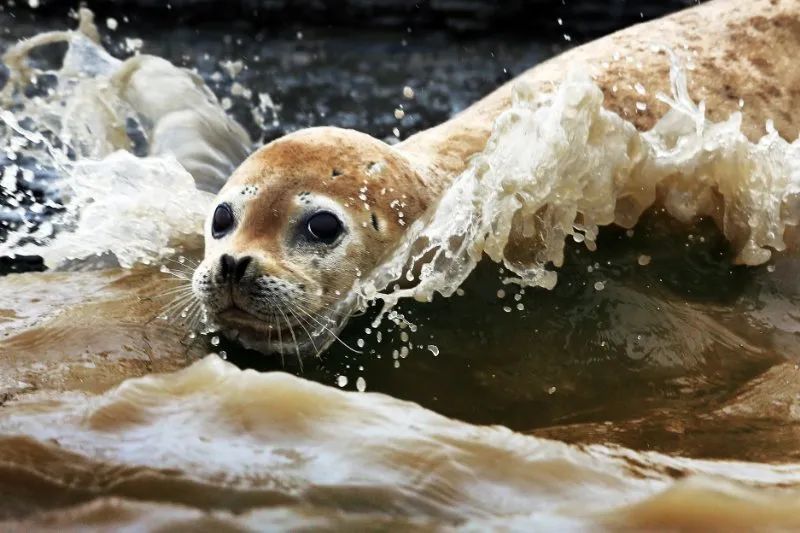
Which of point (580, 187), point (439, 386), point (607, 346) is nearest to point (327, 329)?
point (439, 386)

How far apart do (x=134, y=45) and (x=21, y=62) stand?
2673 millimetres

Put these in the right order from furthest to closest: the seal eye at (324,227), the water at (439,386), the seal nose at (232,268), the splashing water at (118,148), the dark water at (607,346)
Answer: the splashing water at (118,148) < the seal eye at (324,227) < the seal nose at (232,268) < the dark water at (607,346) < the water at (439,386)

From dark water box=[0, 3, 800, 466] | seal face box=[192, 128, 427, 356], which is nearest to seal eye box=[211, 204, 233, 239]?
seal face box=[192, 128, 427, 356]

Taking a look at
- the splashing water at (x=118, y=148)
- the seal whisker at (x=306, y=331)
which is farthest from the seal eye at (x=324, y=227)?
the splashing water at (x=118, y=148)

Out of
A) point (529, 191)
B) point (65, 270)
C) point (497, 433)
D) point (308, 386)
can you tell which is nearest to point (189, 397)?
point (308, 386)

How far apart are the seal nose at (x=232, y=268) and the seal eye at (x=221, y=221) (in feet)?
1.19

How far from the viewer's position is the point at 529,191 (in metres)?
3.81

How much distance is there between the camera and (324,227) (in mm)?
3650

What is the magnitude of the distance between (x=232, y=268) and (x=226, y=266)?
20 millimetres

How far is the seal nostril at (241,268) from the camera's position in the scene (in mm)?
3365

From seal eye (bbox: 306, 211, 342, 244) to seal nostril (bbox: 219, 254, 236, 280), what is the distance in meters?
0.34

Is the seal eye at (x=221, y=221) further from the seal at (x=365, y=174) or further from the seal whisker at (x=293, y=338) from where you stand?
the seal whisker at (x=293, y=338)

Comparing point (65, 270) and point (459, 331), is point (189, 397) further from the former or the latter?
point (65, 270)

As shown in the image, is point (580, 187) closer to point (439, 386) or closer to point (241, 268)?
A: point (439, 386)
